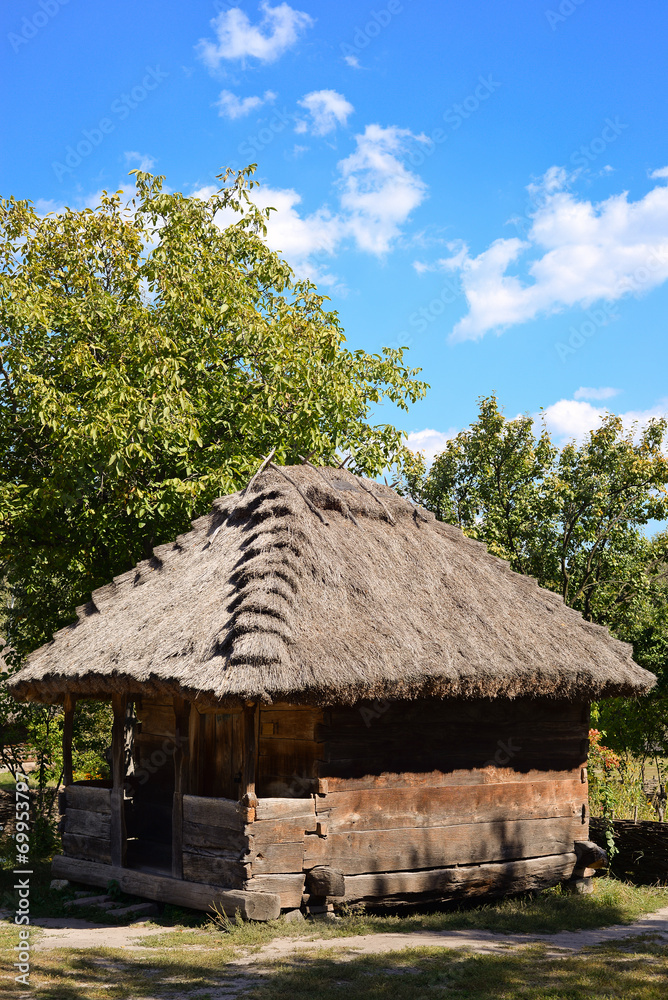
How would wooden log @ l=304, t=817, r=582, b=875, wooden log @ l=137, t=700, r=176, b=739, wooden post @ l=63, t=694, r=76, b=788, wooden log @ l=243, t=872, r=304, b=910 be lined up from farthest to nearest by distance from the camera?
wooden log @ l=137, t=700, r=176, b=739 → wooden post @ l=63, t=694, r=76, b=788 → wooden log @ l=304, t=817, r=582, b=875 → wooden log @ l=243, t=872, r=304, b=910

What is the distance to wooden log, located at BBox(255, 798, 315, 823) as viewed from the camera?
8.90 meters

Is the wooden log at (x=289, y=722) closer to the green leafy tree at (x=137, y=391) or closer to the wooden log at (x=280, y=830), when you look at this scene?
the wooden log at (x=280, y=830)

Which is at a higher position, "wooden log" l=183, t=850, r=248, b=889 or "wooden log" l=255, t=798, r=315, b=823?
"wooden log" l=255, t=798, r=315, b=823

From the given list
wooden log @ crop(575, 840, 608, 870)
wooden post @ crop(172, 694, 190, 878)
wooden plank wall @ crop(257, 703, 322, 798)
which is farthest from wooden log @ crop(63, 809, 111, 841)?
wooden log @ crop(575, 840, 608, 870)

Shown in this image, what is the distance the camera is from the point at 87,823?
11266mm

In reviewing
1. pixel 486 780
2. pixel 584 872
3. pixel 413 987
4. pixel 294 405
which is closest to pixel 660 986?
pixel 413 987

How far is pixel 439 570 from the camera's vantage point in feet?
37.8

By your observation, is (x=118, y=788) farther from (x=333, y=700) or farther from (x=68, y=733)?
(x=333, y=700)

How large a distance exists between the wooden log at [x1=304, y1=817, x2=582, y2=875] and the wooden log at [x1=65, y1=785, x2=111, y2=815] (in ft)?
10.7

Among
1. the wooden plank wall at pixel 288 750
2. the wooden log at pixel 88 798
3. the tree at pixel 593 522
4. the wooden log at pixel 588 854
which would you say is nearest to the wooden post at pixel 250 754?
the wooden plank wall at pixel 288 750

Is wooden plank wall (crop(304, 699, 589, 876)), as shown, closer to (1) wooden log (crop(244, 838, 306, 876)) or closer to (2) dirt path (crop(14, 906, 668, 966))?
(1) wooden log (crop(244, 838, 306, 876))

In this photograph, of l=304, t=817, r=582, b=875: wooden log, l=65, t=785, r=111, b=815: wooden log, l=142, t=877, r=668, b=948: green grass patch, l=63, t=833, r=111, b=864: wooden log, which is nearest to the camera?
l=142, t=877, r=668, b=948: green grass patch

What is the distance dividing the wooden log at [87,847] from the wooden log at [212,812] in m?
1.92

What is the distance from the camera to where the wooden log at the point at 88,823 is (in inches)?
433
